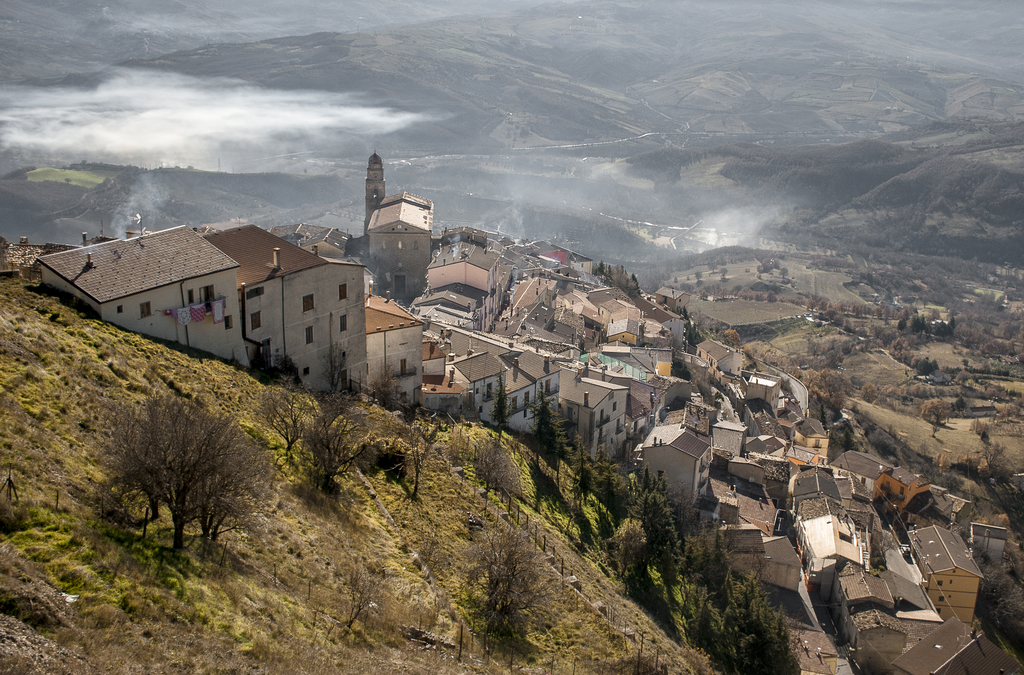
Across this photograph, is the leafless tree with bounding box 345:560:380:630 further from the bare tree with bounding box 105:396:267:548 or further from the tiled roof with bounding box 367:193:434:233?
the tiled roof with bounding box 367:193:434:233

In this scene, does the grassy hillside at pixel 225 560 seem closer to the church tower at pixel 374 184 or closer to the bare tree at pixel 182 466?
the bare tree at pixel 182 466

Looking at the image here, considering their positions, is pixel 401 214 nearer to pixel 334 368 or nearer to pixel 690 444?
pixel 690 444

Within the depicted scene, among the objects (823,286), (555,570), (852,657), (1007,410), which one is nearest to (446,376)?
(555,570)

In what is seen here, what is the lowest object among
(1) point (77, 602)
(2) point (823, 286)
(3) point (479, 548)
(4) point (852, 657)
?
(2) point (823, 286)

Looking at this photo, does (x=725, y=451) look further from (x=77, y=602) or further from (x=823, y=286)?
(x=823, y=286)

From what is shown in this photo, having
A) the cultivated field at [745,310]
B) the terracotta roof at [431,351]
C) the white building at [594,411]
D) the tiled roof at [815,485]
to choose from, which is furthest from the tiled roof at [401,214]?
the cultivated field at [745,310]

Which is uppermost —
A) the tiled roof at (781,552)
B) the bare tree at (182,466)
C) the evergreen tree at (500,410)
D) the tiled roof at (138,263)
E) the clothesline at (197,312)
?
the tiled roof at (138,263)
